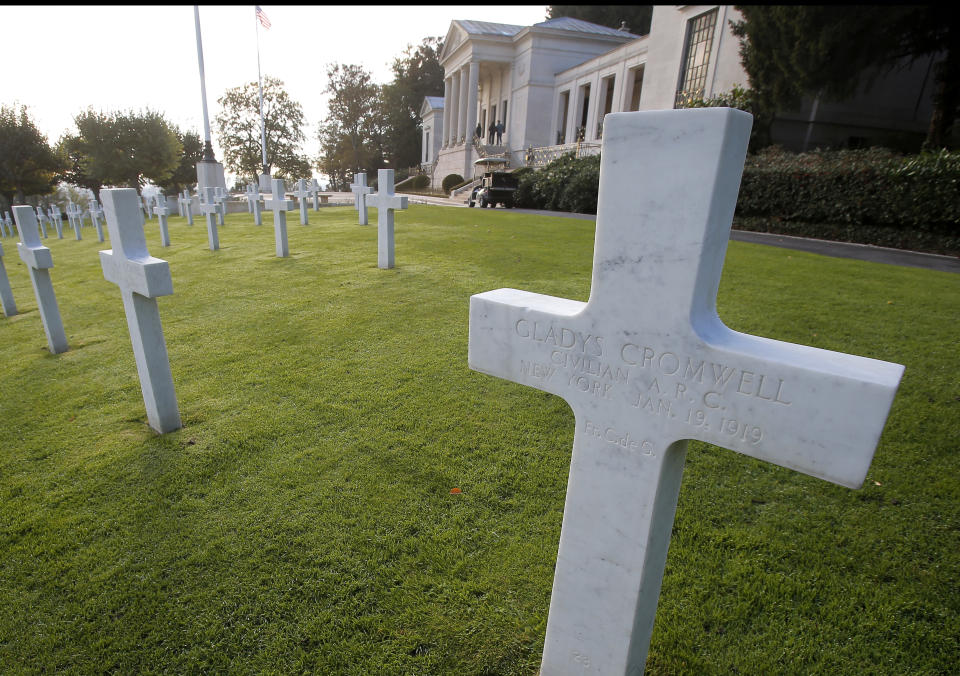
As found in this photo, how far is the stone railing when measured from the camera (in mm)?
24297

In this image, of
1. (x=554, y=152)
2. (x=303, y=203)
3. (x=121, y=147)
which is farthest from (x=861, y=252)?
(x=121, y=147)

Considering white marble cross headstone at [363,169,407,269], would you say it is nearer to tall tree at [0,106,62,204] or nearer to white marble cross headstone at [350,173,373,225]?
white marble cross headstone at [350,173,373,225]

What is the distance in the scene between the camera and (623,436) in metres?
1.29

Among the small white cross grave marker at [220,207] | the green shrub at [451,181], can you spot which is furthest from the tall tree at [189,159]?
the small white cross grave marker at [220,207]

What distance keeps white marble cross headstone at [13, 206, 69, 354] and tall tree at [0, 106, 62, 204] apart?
2984 centimetres

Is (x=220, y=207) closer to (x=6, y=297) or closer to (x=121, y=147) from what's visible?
(x=6, y=297)

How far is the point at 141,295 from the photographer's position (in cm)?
293

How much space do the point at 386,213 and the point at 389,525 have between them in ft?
19.6

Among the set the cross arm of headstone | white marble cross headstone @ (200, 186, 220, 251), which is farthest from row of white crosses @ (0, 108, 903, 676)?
white marble cross headstone @ (200, 186, 220, 251)

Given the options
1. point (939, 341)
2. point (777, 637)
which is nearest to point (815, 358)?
point (777, 637)

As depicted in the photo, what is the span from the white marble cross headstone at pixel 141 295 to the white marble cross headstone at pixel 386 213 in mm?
4374

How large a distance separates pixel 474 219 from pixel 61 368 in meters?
10.9

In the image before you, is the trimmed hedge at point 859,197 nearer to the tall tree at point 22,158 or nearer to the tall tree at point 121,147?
the tall tree at point 121,147

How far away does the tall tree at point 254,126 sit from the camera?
1756 inches
